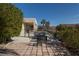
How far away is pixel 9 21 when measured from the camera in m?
7.75

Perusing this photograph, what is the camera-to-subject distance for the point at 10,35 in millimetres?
7934

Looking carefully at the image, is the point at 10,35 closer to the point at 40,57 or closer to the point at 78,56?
the point at 40,57

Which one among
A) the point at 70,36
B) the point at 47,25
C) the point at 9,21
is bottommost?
the point at 70,36

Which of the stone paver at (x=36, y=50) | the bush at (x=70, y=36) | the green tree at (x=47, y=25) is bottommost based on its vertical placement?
the stone paver at (x=36, y=50)

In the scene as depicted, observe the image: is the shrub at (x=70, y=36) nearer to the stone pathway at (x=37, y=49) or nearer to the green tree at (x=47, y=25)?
the stone pathway at (x=37, y=49)

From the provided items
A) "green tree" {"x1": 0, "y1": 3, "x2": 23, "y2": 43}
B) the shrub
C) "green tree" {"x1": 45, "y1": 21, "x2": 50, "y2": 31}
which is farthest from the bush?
"green tree" {"x1": 0, "y1": 3, "x2": 23, "y2": 43}

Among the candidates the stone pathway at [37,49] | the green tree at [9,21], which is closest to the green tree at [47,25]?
the stone pathway at [37,49]

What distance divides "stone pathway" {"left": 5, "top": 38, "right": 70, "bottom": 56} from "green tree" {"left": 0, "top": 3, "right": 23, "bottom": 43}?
37 centimetres

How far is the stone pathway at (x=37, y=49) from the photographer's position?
754cm

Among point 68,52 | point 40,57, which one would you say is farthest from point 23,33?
point 68,52

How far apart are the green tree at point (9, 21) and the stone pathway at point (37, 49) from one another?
37 centimetres

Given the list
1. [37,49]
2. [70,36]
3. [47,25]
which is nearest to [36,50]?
[37,49]

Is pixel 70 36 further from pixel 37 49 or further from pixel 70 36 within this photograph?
pixel 37 49

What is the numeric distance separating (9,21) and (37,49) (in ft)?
3.72
